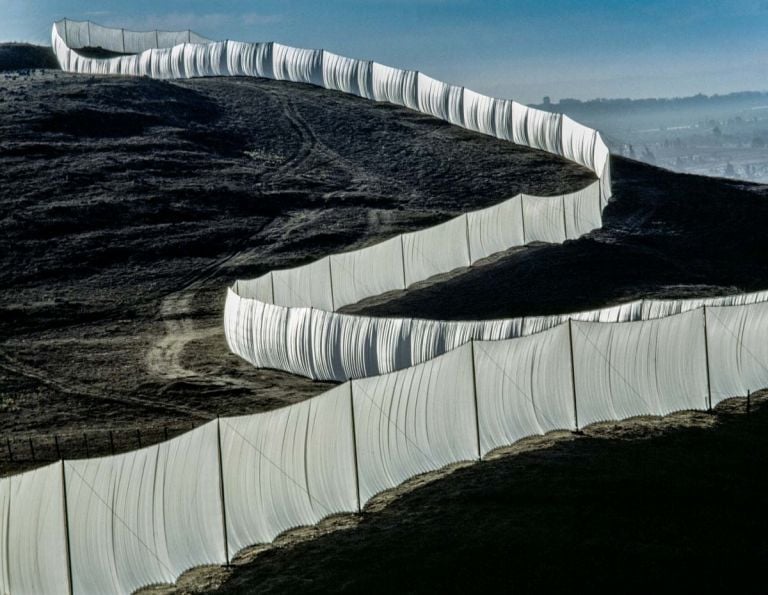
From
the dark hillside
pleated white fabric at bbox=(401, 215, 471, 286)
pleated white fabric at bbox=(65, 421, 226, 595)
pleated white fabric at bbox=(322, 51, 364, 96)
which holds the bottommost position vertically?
pleated white fabric at bbox=(65, 421, 226, 595)

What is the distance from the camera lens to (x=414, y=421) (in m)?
21.0

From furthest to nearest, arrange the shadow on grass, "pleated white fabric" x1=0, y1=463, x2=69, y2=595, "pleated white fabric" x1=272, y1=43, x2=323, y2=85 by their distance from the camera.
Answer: "pleated white fabric" x1=272, y1=43, x2=323, y2=85 → the shadow on grass → "pleated white fabric" x1=0, y1=463, x2=69, y2=595

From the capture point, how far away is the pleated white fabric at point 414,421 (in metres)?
20.1

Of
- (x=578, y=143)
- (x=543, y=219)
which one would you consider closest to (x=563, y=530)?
(x=543, y=219)

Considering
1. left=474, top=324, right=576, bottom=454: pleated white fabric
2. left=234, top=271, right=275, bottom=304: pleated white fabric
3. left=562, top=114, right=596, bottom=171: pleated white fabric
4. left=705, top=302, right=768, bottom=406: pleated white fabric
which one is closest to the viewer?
left=474, top=324, right=576, bottom=454: pleated white fabric

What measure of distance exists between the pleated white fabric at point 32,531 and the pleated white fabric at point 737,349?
50.4 ft

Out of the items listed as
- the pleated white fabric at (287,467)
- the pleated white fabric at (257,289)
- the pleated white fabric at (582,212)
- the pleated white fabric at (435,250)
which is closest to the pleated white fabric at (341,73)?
the pleated white fabric at (582,212)

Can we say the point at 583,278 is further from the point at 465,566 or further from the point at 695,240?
the point at 465,566

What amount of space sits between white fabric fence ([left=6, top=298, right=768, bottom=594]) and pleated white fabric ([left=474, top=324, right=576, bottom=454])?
1.1 inches

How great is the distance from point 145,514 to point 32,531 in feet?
5.58

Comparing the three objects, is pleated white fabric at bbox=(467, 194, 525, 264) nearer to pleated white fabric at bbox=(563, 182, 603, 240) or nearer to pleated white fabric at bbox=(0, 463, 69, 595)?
pleated white fabric at bbox=(563, 182, 603, 240)

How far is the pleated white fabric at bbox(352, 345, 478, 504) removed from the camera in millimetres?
20141

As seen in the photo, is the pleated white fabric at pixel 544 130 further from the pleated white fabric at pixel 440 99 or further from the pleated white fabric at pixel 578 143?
→ the pleated white fabric at pixel 440 99

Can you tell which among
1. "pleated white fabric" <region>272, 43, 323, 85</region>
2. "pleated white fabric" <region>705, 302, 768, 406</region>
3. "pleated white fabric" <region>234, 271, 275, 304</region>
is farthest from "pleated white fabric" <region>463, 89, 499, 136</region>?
"pleated white fabric" <region>705, 302, 768, 406</region>
